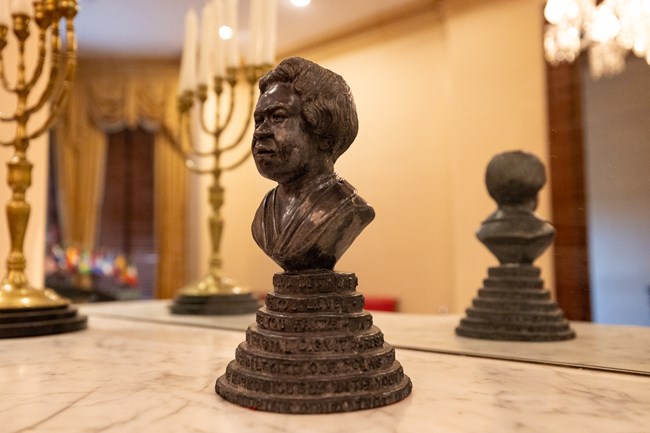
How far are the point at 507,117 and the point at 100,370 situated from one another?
4.18 feet

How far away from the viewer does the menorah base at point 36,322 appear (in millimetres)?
1134

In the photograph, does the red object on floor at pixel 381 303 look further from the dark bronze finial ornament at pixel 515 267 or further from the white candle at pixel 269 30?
the white candle at pixel 269 30

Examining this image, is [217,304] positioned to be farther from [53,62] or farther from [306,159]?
[306,159]

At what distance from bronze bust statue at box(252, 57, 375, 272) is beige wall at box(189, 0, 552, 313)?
0.64m

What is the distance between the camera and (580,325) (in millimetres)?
1315

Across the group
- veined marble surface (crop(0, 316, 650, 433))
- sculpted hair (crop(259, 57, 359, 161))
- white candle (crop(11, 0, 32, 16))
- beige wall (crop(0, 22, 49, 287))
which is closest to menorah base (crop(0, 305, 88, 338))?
veined marble surface (crop(0, 316, 650, 433))

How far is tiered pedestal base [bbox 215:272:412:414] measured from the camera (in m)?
0.62

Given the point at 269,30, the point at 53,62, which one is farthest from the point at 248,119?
the point at 53,62

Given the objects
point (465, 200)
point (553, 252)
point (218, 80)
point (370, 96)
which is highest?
point (218, 80)

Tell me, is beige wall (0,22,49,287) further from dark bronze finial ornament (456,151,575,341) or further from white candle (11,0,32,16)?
dark bronze finial ornament (456,151,575,341)

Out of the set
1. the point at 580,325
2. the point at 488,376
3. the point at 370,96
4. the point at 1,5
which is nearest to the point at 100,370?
the point at 488,376

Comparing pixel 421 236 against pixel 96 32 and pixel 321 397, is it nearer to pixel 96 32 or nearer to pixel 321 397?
pixel 321 397

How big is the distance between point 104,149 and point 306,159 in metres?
3.92

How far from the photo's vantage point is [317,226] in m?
0.69
